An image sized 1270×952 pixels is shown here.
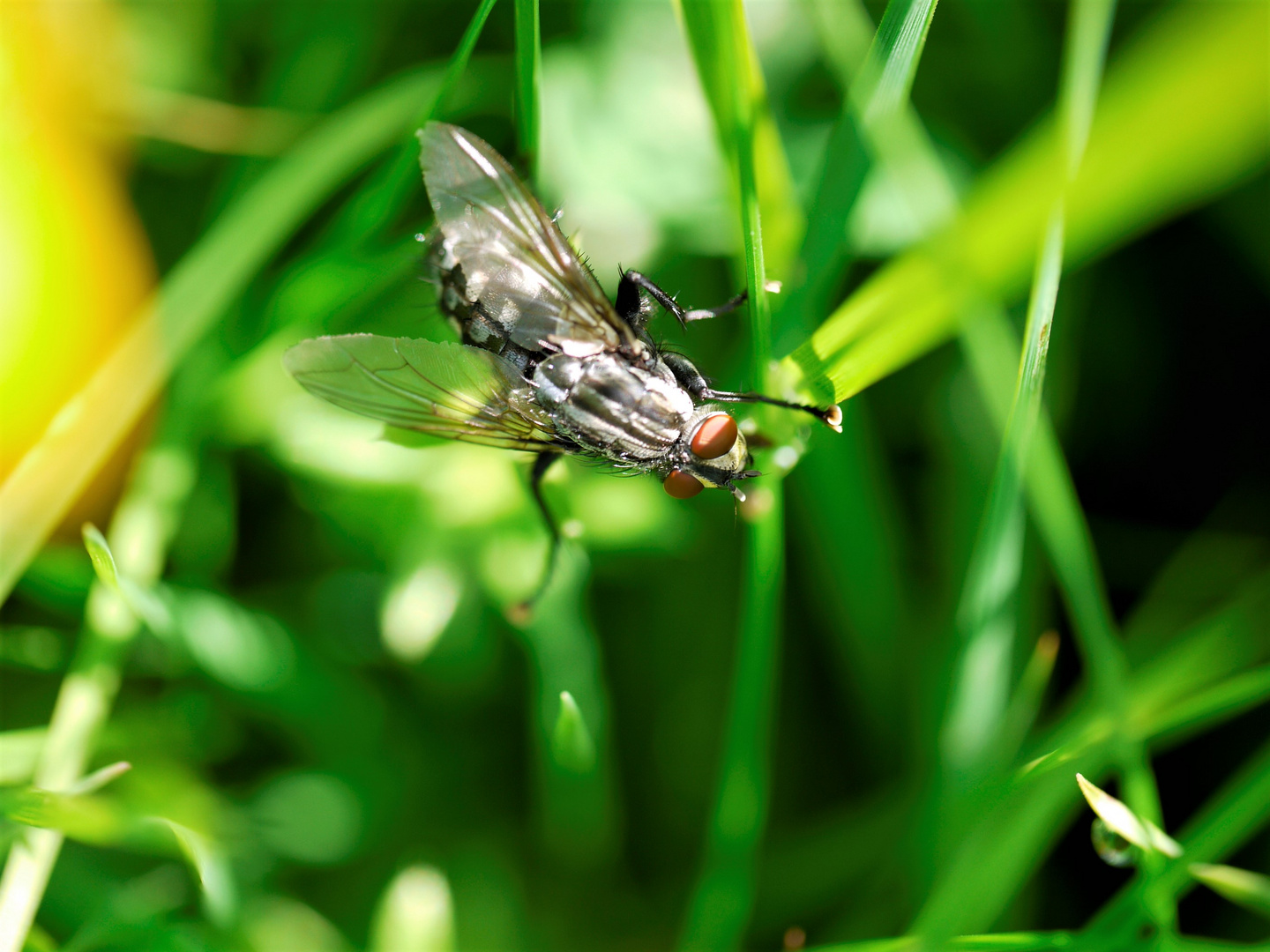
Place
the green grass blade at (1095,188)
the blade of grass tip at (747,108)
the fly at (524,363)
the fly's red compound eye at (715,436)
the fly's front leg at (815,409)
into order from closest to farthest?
the green grass blade at (1095,188) < the blade of grass tip at (747,108) < the fly's front leg at (815,409) < the fly's red compound eye at (715,436) < the fly at (524,363)

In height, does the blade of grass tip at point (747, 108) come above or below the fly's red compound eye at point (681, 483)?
above

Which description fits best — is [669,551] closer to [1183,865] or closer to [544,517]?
[544,517]

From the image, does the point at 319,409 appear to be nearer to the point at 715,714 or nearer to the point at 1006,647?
the point at 715,714

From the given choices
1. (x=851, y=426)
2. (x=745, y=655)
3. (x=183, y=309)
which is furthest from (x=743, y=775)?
(x=183, y=309)

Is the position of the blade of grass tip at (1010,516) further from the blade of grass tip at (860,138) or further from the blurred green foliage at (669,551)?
the blade of grass tip at (860,138)

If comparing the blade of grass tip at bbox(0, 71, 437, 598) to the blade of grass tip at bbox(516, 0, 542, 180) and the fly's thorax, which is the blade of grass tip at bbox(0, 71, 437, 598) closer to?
the blade of grass tip at bbox(516, 0, 542, 180)

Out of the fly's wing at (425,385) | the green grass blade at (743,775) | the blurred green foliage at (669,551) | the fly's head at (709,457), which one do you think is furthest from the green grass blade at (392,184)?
the green grass blade at (743,775)

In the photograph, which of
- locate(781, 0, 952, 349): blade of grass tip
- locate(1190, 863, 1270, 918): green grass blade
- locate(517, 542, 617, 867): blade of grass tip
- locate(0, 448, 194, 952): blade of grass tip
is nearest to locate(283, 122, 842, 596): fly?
locate(517, 542, 617, 867): blade of grass tip

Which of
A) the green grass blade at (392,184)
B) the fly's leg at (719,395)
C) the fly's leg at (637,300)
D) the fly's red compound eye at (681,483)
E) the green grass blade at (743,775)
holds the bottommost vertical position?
the green grass blade at (743,775)

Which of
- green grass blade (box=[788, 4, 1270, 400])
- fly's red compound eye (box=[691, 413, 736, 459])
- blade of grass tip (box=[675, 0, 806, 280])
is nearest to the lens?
green grass blade (box=[788, 4, 1270, 400])
